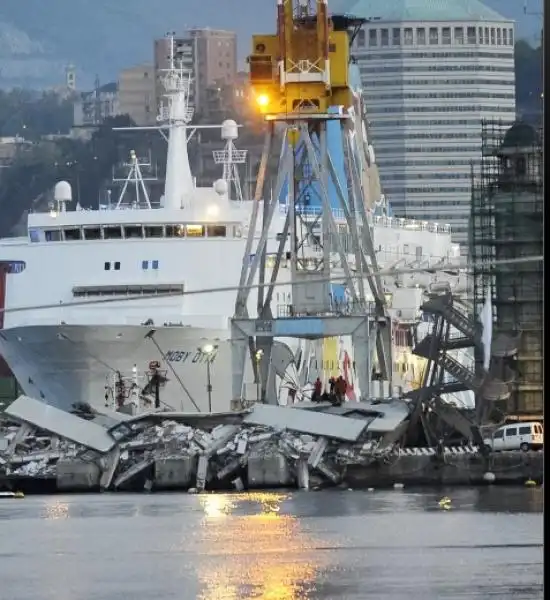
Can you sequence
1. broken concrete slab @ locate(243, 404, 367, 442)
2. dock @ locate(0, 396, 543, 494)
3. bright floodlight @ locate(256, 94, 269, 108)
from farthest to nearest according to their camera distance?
bright floodlight @ locate(256, 94, 269, 108), broken concrete slab @ locate(243, 404, 367, 442), dock @ locate(0, 396, 543, 494)

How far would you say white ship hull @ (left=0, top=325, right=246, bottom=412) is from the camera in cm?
5609

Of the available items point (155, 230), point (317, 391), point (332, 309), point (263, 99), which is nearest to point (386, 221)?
point (155, 230)

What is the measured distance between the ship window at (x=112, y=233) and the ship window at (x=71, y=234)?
736 millimetres

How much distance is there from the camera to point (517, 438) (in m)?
42.6

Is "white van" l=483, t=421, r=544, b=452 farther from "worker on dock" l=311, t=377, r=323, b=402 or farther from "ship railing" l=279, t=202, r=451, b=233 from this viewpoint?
"ship railing" l=279, t=202, r=451, b=233

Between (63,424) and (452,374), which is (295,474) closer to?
(63,424)

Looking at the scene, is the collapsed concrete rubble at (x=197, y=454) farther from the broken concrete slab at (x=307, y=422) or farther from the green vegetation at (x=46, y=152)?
the green vegetation at (x=46, y=152)

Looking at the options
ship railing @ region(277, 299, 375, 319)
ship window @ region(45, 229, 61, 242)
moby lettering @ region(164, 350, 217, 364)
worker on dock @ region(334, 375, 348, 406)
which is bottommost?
worker on dock @ region(334, 375, 348, 406)

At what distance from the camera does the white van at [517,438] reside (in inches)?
1663

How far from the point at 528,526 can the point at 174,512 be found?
590cm

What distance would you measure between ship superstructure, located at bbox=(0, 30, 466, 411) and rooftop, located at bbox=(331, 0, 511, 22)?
24120 mm

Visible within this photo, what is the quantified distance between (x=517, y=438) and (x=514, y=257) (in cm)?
1008

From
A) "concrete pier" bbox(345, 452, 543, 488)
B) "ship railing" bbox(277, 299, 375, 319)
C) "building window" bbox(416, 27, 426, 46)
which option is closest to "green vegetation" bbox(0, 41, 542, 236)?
"ship railing" bbox(277, 299, 375, 319)

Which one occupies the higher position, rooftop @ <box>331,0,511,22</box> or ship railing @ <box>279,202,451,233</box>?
rooftop @ <box>331,0,511,22</box>
